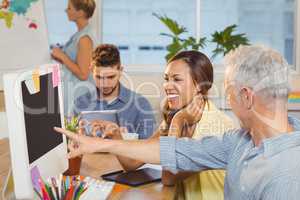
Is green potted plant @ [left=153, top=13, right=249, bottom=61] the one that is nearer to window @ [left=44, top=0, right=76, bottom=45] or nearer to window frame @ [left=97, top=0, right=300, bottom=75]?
window frame @ [left=97, top=0, right=300, bottom=75]

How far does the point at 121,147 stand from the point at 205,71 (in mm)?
898

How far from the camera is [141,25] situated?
13.6ft

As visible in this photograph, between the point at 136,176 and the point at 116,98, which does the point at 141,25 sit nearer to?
the point at 116,98

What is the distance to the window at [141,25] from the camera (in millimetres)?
4117

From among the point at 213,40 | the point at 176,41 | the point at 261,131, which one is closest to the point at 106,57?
the point at 176,41

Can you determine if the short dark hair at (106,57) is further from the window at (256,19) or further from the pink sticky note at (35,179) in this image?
the pink sticky note at (35,179)

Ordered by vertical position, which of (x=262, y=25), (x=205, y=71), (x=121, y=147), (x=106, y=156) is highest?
(x=262, y=25)

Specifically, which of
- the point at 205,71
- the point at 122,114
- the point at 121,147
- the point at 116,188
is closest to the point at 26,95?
the point at 121,147

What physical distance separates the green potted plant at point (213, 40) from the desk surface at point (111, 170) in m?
1.58

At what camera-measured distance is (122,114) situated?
3.20 metres

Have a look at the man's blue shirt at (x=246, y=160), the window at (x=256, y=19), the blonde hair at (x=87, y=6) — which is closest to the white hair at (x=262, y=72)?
the man's blue shirt at (x=246, y=160)

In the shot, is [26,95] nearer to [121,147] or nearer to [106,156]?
[121,147]

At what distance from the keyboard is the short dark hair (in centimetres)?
132

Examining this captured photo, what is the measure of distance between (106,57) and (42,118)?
1.57m
